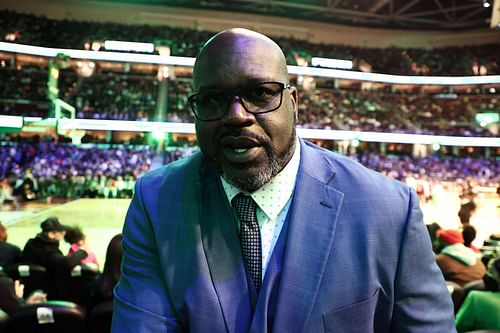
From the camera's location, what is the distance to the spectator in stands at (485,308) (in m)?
2.29

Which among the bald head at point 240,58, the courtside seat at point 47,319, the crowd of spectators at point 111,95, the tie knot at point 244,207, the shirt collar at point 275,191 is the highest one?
the crowd of spectators at point 111,95

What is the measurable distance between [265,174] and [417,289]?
0.41 m

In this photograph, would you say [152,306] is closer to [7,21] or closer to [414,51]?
[7,21]

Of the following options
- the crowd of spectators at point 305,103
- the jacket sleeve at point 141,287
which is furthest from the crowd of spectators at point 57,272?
the crowd of spectators at point 305,103

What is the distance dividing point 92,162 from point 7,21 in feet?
33.0

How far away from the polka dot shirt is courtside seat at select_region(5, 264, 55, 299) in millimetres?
3038

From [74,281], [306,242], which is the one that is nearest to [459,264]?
[306,242]

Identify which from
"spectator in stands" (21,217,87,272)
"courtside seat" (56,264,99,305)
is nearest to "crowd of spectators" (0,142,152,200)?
"spectator in stands" (21,217,87,272)

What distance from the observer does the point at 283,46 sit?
82.7 ft

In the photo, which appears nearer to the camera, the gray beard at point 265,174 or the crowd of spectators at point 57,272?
the gray beard at point 265,174

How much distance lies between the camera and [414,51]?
2967 cm

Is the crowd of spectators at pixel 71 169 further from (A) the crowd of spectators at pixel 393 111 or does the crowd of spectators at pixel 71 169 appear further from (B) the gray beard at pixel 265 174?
(B) the gray beard at pixel 265 174

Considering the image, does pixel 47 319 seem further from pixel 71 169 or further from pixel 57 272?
pixel 71 169

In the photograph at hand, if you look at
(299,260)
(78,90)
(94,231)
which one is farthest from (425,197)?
(78,90)
